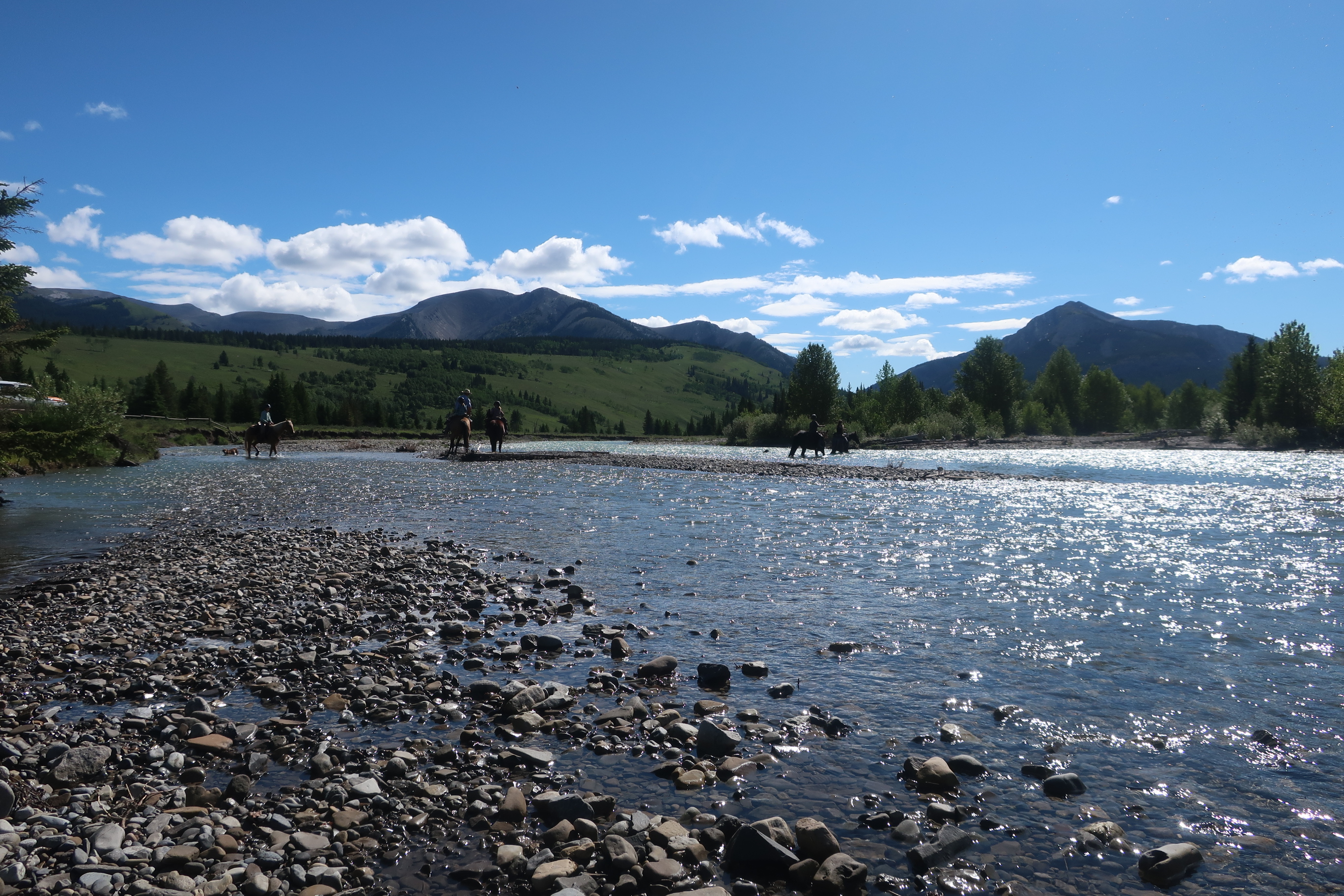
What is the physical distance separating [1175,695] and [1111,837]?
357cm

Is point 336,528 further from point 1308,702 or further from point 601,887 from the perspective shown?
point 1308,702

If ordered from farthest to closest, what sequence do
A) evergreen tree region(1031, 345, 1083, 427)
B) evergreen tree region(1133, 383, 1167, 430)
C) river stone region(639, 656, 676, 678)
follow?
evergreen tree region(1133, 383, 1167, 430)
evergreen tree region(1031, 345, 1083, 427)
river stone region(639, 656, 676, 678)

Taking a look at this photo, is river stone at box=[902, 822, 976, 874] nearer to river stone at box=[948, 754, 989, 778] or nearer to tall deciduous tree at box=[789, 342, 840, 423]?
river stone at box=[948, 754, 989, 778]

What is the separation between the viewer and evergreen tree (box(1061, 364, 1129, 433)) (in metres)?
150

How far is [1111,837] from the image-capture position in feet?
16.4

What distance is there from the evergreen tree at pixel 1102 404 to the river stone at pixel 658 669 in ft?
541

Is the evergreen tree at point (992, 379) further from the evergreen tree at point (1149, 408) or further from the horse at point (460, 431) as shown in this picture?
the horse at point (460, 431)

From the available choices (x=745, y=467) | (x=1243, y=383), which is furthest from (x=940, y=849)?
(x=1243, y=383)

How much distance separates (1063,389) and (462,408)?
139 meters

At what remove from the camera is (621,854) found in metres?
4.65

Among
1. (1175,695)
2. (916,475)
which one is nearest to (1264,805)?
(1175,695)

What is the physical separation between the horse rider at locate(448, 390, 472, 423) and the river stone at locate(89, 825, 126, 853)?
148ft

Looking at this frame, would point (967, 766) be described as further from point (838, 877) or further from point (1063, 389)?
point (1063, 389)

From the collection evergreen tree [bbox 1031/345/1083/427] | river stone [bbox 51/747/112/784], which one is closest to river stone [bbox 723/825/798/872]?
river stone [bbox 51/747/112/784]
